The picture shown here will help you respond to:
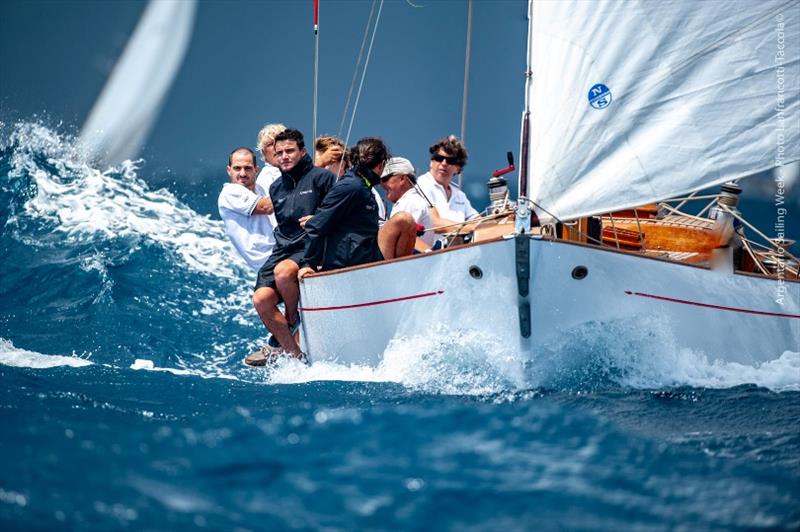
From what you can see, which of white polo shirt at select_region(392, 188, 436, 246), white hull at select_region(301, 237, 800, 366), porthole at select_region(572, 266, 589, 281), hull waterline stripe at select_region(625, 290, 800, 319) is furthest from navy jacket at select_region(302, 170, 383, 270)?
hull waterline stripe at select_region(625, 290, 800, 319)

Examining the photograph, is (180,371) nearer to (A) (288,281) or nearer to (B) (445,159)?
(A) (288,281)

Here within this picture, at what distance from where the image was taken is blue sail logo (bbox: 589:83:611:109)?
5.15 meters

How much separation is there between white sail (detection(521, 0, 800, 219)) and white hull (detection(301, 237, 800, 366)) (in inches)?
12.6

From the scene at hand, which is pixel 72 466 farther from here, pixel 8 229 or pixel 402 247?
pixel 8 229

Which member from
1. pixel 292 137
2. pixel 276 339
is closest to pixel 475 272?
pixel 292 137

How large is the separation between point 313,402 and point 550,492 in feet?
5.86

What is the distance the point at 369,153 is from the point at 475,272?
1.01m

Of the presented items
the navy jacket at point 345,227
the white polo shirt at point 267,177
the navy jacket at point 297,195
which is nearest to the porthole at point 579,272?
the navy jacket at point 345,227

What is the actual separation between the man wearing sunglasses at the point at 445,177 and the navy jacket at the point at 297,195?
2.02ft

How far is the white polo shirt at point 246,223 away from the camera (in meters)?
6.62

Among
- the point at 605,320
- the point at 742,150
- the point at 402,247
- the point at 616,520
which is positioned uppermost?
the point at 742,150

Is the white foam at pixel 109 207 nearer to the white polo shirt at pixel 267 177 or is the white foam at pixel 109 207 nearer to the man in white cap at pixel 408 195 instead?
the white polo shirt at pixel 267 177

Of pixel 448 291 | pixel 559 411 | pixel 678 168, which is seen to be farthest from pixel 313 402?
pixel 678 168

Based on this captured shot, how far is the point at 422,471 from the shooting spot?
3701mm
